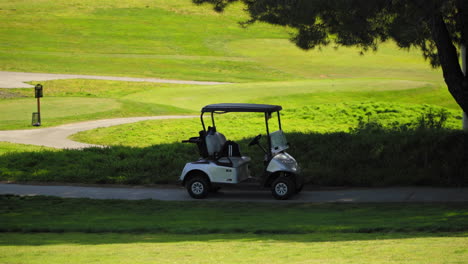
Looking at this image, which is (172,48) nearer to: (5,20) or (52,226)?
(5,20)

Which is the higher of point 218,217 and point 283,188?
point 283,188

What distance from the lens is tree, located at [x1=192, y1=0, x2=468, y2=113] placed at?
13547mm

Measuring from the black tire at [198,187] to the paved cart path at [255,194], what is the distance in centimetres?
15

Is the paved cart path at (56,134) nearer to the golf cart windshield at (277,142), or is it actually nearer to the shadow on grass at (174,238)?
the golf cart windshield at (277,142)

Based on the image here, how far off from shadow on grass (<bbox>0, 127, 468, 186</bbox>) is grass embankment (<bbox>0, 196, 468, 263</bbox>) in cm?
272

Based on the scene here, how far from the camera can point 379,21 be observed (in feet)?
58.8

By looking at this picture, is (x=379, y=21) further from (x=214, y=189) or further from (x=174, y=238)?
(x=174, y=238)

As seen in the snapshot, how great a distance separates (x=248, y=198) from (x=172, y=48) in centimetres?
5362

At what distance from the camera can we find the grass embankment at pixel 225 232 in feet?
24.7

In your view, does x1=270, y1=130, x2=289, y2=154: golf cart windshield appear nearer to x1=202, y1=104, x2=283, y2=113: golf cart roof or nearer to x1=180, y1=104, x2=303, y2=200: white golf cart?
x1=180, y1=104, x2=303, y2=200: white golf cart

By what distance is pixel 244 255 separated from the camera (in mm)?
7719

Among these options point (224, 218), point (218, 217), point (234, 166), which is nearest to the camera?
point (224, 218)

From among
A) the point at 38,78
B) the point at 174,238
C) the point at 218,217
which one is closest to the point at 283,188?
the point at 218,217

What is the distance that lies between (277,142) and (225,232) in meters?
4.21
